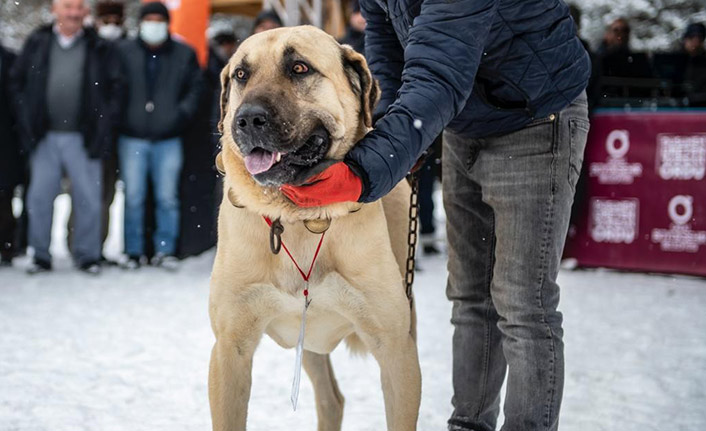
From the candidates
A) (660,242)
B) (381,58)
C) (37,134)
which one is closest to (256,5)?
(37,134)

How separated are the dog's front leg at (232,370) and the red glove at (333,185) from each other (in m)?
0.57

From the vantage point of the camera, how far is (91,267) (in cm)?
654

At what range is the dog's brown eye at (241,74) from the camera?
2.26m

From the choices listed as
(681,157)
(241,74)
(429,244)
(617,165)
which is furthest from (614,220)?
(241,74)

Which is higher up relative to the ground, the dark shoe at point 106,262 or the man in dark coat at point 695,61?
the man in dark coat at point 695,61

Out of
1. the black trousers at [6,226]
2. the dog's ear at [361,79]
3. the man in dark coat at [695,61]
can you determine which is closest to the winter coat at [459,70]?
the dog's ear at [361,79]

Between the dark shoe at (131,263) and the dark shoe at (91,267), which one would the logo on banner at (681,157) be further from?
the dark shoe at (91,267)

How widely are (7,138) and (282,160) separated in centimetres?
575

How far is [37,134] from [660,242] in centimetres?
553

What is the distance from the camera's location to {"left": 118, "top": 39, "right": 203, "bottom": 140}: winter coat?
6781 millimetres

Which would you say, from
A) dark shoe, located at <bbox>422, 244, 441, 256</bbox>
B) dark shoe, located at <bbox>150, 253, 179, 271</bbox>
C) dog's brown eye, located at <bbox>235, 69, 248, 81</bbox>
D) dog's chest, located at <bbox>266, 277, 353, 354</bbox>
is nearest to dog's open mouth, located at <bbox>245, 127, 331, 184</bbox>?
dog's brown eye, located at <bbox>235, 69, 248, 81</bbox>

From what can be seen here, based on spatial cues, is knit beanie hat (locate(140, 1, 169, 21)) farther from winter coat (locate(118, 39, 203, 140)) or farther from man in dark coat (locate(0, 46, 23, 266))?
man in dark coat (locate(0, 46, 23, 266))

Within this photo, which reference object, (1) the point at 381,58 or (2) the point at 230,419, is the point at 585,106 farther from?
(2) the point at 230,419

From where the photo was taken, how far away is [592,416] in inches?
128
